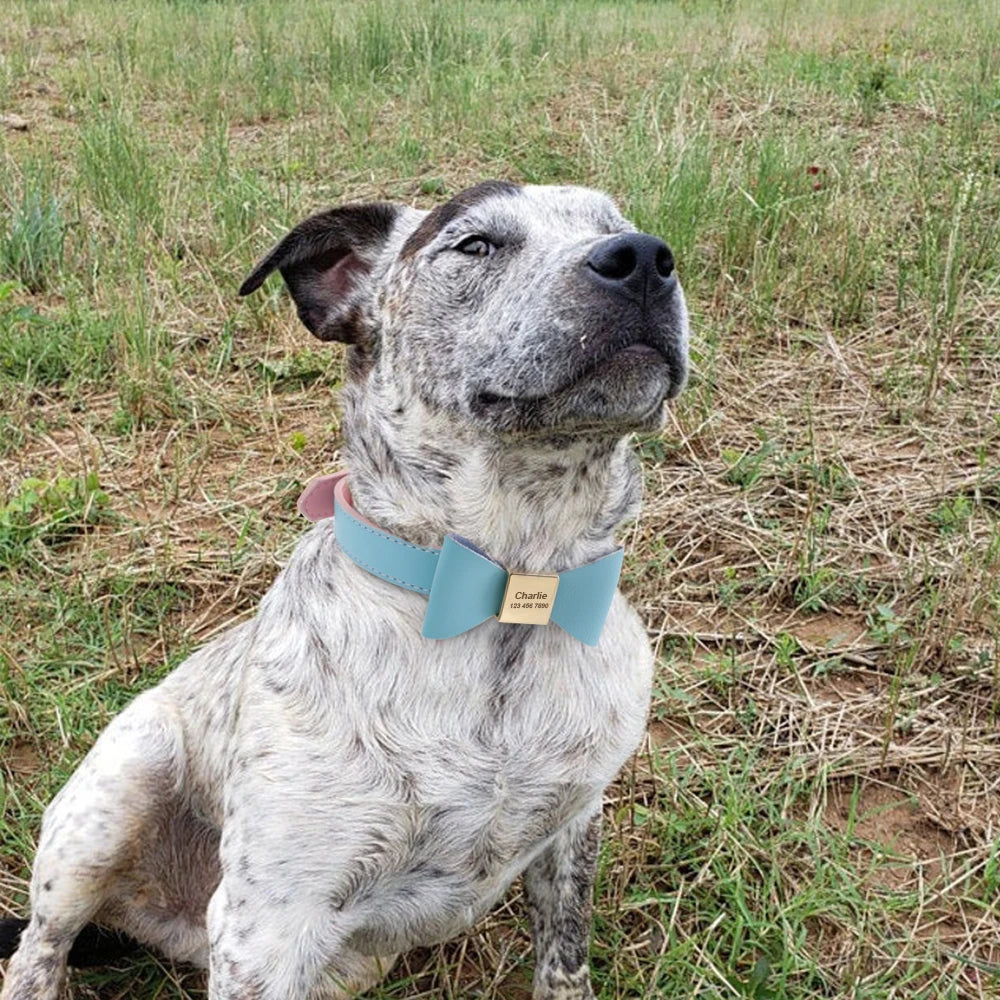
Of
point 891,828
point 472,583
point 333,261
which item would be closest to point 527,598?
point 472,583

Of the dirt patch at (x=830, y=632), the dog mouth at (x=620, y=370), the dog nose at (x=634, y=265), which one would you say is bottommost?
the dirt patch at (x=830, y=632)

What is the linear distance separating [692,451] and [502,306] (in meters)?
2.20

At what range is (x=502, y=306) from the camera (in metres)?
2.16

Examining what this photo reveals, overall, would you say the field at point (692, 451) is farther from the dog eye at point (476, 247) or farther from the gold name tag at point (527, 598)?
the dog eye at point (476, 247)

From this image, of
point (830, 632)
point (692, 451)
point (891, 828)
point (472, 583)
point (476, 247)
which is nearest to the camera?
point (472, 583)

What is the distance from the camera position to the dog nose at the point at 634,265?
1934 millimetres

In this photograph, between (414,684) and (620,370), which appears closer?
(620,370)

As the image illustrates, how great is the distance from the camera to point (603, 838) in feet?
9.37

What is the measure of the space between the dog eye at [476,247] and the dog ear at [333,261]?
339 millimetres

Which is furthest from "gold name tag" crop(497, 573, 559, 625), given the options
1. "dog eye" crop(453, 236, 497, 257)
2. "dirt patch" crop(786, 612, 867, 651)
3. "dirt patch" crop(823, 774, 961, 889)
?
"dirt patch" crop(786, 612, 867, 651)

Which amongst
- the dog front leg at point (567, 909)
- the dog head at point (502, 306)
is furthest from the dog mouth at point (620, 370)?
the dog front leg at point (567, 909)

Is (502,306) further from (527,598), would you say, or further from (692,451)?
(692,451)

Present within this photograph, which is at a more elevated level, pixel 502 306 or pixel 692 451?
pixel 502 306

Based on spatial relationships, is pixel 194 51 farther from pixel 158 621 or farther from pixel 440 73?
pixel 158 621
